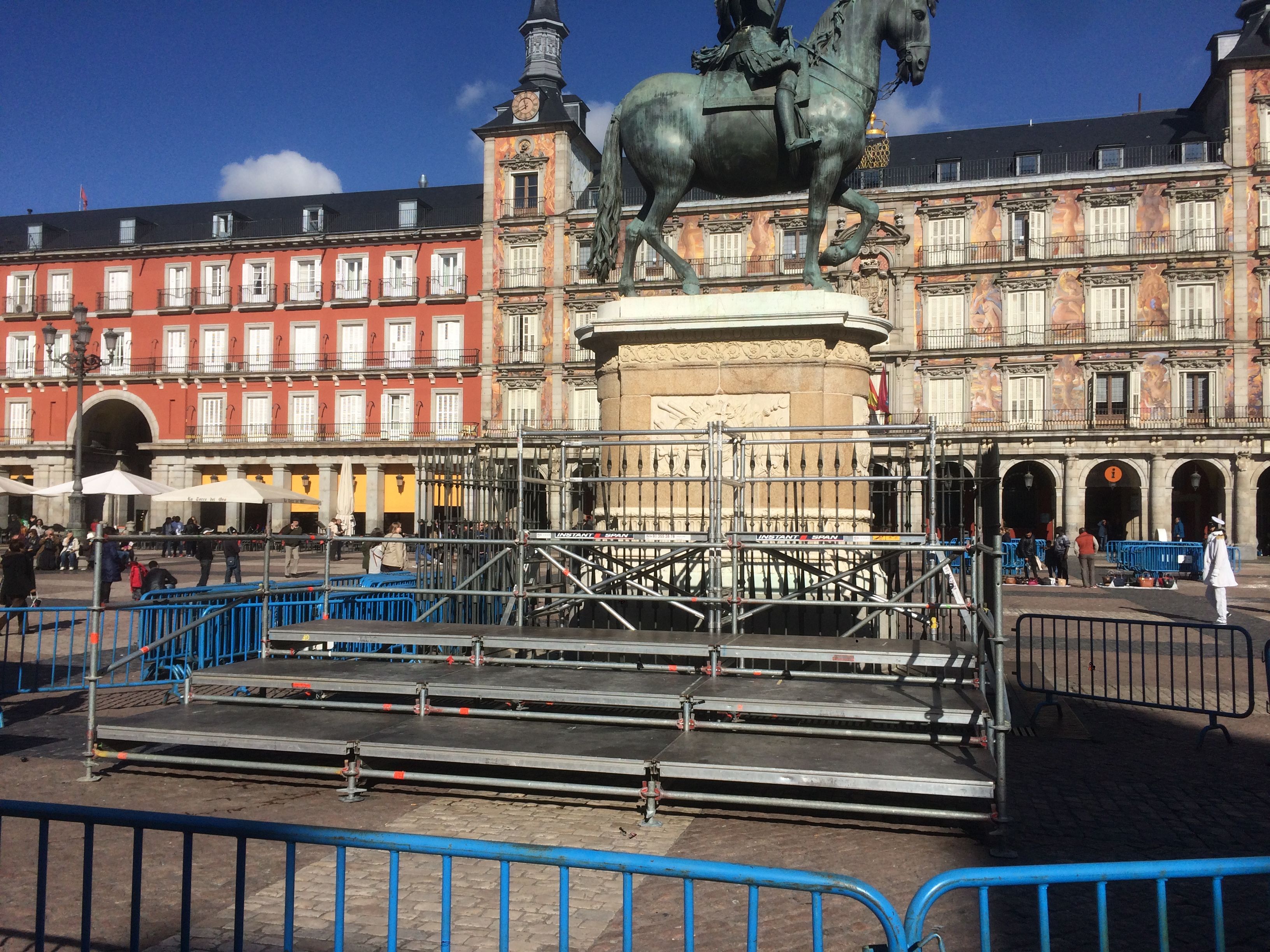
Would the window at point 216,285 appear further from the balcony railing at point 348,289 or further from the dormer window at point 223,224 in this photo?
the balcony railing at point 348,289

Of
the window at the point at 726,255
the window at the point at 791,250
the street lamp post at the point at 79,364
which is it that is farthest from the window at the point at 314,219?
the street lamp post at the point at 79,364

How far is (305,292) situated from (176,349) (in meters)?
7.45

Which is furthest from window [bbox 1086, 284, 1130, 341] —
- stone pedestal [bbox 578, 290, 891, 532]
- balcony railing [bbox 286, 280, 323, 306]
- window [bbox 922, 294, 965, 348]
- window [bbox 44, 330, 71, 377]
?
window [bbox 44, 330, 71, 377]

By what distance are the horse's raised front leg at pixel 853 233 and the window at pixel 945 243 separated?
36.1 metres

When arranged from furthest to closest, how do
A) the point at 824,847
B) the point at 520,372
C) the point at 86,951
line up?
the point at 520,372 < the point at 824,847 < the point at 86,951

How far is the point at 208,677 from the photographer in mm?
6234

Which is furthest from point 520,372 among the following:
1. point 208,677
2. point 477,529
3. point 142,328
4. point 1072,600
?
point 208,677

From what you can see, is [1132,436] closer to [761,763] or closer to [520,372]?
[520,372]

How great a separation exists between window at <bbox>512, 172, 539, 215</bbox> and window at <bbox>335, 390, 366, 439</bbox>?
1183 cm

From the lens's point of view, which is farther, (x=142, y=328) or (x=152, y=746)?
(x=142, y=328)

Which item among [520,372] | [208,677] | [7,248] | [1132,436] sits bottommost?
[208,677]

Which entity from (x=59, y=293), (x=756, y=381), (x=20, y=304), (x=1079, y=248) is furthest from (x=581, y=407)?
(x=756, y=381)

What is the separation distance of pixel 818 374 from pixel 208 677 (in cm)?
497

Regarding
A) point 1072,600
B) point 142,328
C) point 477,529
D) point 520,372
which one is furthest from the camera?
point 142,328
